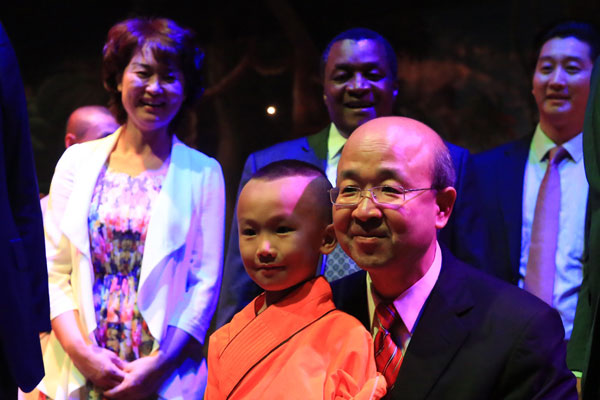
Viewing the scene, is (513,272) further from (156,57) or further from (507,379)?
(156,57)

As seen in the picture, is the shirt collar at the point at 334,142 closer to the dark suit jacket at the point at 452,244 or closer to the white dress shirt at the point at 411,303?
the dark suit jacket at the point at 452,244

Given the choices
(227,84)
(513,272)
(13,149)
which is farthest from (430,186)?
(227,84)

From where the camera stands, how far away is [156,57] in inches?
118

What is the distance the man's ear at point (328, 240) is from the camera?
6.90 feet

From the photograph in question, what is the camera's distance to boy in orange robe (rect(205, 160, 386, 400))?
1.81m

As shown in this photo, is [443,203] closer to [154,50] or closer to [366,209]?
[366,209]

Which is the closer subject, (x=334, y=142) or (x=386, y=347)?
(x=386, y=347)

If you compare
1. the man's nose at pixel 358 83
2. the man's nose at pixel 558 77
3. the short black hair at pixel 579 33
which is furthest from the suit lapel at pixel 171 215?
the short black hair at pixel 579 33

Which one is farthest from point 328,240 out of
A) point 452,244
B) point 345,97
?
point 345,97

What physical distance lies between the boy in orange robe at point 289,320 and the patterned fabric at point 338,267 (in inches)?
24.4

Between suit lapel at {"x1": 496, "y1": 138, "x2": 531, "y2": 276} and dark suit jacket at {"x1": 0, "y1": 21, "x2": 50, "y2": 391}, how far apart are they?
1814 mm

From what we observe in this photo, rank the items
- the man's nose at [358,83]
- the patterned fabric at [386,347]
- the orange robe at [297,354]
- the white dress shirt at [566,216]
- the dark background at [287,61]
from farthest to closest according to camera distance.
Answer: the dark background at [287,61] → the white dress shirt at [566,216] → the man's nose at [358,83] → the patterned fabric at [386,347] → the orange robe at [297,354]

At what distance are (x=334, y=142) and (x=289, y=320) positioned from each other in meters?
1.19

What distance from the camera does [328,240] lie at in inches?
83.8
